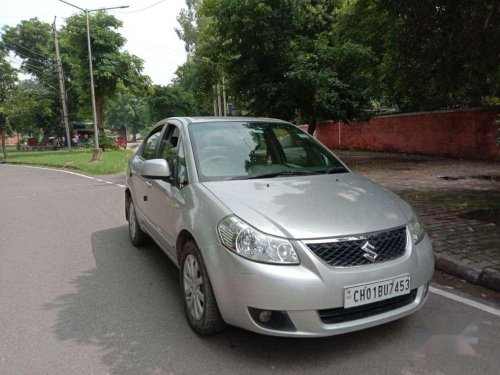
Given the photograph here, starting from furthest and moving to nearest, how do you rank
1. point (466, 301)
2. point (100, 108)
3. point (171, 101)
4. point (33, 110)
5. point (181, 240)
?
point (171, 101)
point (33, 110)
point (100, 108)
point (466, 301)
point (181, 240)

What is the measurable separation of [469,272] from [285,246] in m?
2.59

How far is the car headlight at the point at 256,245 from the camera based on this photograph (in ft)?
9.36

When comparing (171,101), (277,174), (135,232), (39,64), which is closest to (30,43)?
(39,64)

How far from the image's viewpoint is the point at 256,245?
2.90 m

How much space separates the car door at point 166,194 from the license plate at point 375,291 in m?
1.71

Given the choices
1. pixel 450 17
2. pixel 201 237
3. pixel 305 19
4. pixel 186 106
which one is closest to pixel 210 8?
pixel 305 19

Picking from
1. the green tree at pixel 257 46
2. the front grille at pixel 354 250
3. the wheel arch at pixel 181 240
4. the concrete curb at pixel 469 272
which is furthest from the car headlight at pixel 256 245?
the green tree at pixel 257 46

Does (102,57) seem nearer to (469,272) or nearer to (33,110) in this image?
(33,110)

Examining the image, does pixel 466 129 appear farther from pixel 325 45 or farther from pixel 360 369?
pixel 360 369

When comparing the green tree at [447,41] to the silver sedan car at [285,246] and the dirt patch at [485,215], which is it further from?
the silver sedan car at [285,246]

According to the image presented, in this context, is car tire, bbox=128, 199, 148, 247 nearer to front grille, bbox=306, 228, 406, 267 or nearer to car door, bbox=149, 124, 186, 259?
car door, bbox=149, 124, 186, 259

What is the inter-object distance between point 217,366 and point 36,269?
3260 millimetres

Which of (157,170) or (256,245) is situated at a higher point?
(157,170)

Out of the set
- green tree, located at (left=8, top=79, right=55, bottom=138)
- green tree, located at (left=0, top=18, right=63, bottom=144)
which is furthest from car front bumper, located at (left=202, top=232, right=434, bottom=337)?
green tree, located at (left=0, top=18, right=63, bottom=144)
